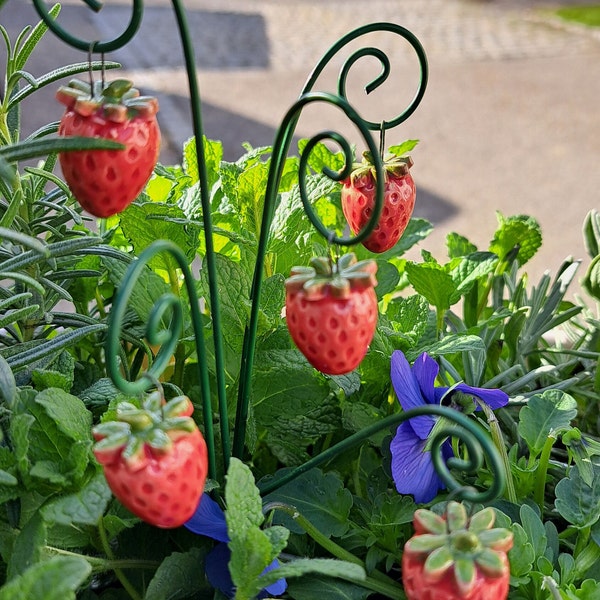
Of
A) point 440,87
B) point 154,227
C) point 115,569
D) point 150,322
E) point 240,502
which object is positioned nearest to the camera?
point 150,322

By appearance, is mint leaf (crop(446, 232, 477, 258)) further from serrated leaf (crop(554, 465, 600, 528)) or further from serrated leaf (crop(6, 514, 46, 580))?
serrated leaf (crop(6, 514, 46, 580))

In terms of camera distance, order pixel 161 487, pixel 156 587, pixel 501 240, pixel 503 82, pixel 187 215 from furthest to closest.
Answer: pixel 503 82 < pixel 501 240 < pixel 187 215 < pixel 156 587 < pixel 161 487

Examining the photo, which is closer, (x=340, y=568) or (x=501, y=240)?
(x=340, y=568)

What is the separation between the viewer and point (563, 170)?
2.89 m

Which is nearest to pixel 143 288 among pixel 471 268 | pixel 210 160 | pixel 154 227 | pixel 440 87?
pixel 154 227

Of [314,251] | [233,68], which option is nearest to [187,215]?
[314,251]

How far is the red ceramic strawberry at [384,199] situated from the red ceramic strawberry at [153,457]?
0.73 ft

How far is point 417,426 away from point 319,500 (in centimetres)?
9

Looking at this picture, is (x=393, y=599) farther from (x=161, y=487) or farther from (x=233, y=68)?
(x=233, y=68)

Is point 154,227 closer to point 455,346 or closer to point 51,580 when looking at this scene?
point 455,346

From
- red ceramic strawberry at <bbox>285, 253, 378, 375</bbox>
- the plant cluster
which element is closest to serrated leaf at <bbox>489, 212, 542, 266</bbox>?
the plant cluster

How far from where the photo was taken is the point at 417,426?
685mm

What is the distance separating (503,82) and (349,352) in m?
3.26

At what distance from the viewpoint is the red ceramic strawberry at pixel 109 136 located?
49 centimetres
